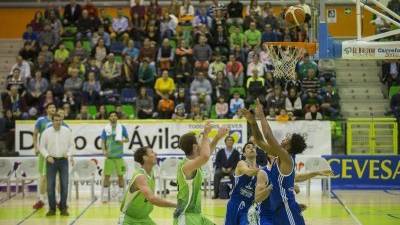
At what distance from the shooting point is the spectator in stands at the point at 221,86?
72.0ft

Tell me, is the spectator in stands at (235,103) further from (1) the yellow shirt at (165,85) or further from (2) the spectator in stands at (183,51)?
(2) the spectator in stands at (183,51)

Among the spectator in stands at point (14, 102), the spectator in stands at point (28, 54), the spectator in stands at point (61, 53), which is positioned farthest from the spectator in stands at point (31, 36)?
the spectator in stands at point (14, 102)

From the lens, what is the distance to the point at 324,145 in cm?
2050

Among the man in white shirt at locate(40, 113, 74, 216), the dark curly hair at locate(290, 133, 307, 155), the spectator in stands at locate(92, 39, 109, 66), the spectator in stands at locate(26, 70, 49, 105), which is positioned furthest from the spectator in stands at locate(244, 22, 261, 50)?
the dark curly hair at locate(290, 133, 307, 155)

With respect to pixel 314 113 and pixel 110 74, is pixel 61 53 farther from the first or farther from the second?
pixel 314 113

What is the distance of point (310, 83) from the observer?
21.6 meters

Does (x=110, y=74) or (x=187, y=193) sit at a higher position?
(x=110, y=74)

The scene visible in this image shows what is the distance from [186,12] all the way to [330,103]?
638 cm

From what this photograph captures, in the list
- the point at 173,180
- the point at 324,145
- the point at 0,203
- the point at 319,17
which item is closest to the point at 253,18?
the point at 324,145

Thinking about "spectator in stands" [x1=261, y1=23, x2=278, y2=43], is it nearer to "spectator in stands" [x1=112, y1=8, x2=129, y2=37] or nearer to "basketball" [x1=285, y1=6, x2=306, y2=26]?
"spectator in stands" [x1=112, y1=8, x2=129, y2=37]

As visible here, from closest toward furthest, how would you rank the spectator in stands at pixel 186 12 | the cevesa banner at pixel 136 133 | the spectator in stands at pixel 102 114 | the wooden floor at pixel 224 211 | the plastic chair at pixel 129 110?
the wooden floor at pixel 224 211
the cevesa banner at pixel 136 133
the spectator in stands at pixel 102 114
the plastic chair at pixel 129 110
the spectator in stands at pixel 186 12

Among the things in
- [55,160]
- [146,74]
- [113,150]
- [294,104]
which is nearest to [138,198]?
[55,160]

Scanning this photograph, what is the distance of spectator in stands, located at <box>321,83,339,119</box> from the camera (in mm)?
21344

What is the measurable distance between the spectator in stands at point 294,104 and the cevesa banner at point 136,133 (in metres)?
1.42
